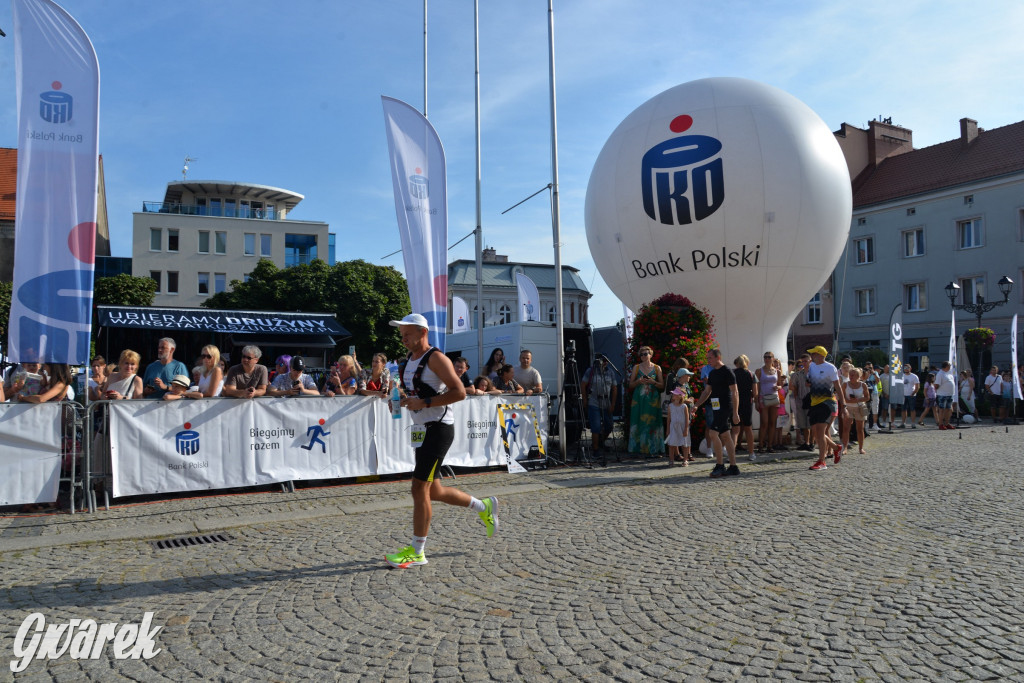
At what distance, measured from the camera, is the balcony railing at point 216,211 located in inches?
2450

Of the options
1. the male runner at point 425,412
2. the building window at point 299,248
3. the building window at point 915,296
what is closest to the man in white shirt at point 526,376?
the male runner at point 425,412

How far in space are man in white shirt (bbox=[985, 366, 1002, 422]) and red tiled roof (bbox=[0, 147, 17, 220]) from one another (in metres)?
52.3

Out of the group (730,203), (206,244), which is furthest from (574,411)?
(206,244)

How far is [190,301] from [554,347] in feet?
172

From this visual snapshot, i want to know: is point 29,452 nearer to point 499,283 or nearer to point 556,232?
point 556,232

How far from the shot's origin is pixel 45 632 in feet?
14.0

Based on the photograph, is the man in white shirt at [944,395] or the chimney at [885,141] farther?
the chimney at [885,141]

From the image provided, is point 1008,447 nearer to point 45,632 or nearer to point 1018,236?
point 45,632

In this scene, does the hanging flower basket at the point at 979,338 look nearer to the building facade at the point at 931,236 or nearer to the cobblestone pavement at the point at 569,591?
the building facade at the point at 931,236

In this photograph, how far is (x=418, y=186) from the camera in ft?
39.3

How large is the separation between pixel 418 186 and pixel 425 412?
6.97 m

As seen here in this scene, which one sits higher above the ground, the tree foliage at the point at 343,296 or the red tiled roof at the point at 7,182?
the red tiled roof at the point at 7,182

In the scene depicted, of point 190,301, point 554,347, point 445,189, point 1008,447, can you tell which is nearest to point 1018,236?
point 1008,447

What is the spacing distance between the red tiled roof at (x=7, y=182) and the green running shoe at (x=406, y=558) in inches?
2021
